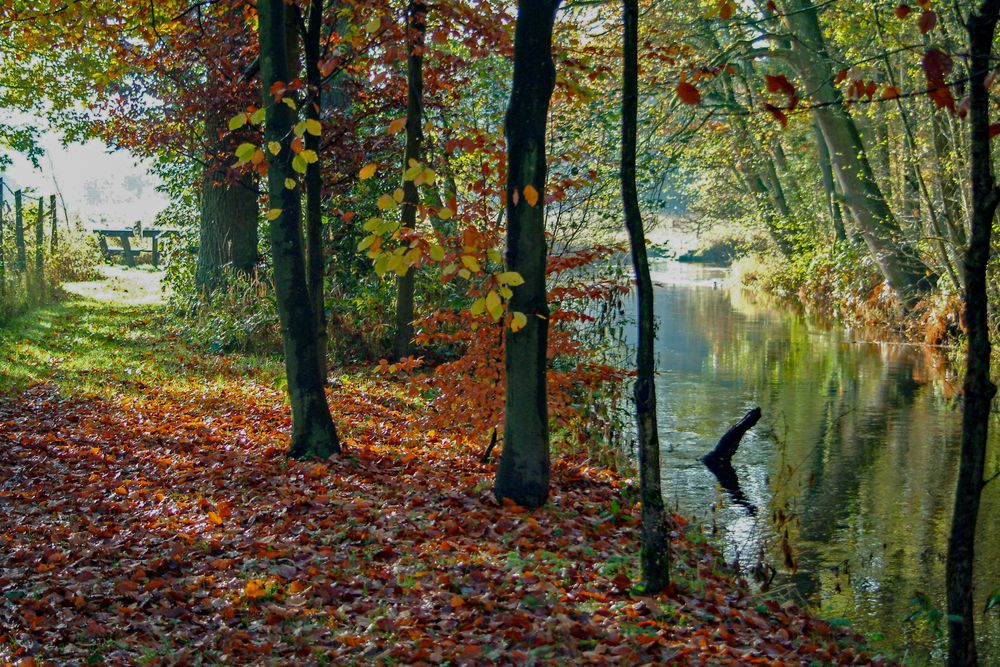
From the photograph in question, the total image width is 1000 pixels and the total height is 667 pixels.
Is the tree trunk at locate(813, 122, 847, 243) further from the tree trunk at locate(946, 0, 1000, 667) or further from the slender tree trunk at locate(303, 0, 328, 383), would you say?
the tree trunk at locate(946, 0, 1000, 667)

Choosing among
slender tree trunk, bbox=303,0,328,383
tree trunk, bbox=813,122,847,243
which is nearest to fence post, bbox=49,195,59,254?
slender tree trunk, bbox=303,0,328,383

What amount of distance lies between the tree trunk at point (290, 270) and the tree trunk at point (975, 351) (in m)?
4.85

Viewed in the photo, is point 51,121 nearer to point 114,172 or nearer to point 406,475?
point 406,475

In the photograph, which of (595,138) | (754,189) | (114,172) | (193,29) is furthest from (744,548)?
(114,172)

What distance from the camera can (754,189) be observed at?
33156mm

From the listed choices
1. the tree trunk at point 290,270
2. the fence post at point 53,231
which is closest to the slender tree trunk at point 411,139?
the tree trunk at point 290,270

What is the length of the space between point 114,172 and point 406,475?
5200 inches

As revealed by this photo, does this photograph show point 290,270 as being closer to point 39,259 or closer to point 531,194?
point 531,194

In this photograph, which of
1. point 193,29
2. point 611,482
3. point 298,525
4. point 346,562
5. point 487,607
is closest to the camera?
point 487,607

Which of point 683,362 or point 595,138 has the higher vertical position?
point 595,138

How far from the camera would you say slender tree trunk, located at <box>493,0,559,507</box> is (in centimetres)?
626

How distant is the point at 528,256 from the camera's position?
6492 millimetres

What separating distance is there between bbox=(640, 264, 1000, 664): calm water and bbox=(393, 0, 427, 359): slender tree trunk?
3.42m

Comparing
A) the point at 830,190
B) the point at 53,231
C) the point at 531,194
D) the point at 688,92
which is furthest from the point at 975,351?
the point at 830,190
